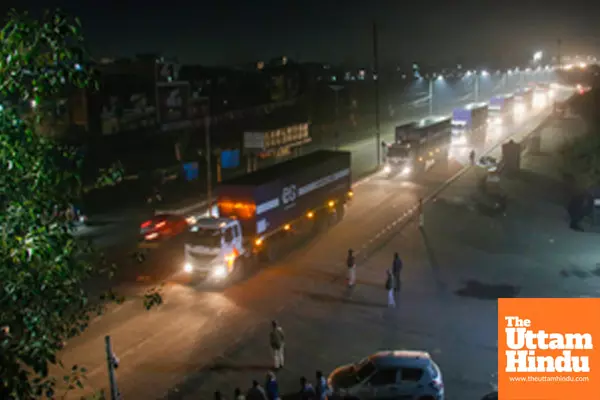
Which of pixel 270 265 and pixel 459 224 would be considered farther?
pixel 459 224

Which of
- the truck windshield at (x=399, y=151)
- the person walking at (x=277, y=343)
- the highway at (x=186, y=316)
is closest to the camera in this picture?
the person walking at (x=277, y=343)

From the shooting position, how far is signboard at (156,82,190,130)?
49.3 meters

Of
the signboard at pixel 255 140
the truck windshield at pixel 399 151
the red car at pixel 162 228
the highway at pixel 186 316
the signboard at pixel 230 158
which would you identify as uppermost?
the signboard at pixel 255 140

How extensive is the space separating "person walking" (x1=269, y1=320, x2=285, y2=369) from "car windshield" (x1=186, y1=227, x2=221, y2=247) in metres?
6.51

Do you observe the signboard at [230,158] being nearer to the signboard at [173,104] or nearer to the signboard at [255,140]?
the signboard at [173,104]

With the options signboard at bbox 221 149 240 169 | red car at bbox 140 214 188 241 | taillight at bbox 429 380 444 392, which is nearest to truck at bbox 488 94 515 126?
signboard at bbox 221 149 240 169

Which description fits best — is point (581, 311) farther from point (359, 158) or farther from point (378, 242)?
point (359, 158)

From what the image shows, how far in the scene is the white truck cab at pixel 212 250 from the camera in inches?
765

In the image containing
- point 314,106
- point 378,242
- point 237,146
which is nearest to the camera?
point 378,242

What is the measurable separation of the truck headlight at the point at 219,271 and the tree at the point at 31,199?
45.5 feet

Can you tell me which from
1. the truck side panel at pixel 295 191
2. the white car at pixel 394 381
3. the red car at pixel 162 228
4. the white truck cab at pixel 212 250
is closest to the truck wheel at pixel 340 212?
the truck side panel at pixel 295 191

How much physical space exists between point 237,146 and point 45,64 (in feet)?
145

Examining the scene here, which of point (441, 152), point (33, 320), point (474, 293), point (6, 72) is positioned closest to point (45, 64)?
point (6, 72)

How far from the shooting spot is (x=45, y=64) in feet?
17.3
